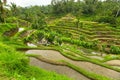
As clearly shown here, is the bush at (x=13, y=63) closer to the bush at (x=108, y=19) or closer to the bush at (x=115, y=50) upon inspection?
the bush at (x=115, y=50)

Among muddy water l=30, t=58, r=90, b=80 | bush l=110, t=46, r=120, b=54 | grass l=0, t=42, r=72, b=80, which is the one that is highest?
grass l=0, t=42, r=72, b=80

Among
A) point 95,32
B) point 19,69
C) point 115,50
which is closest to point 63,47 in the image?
point 115,50

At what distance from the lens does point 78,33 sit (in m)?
70.1

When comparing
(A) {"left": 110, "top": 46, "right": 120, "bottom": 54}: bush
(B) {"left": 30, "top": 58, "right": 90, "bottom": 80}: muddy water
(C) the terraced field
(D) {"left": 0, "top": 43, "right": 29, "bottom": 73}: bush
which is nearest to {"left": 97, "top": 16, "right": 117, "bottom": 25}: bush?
(C) the terraced field

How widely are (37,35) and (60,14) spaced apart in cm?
6426

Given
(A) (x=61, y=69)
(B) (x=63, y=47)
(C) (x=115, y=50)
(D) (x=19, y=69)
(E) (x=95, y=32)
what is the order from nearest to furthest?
1. (D) (x=19, y=69)
2. (A) (x=61, y=69)
3. (B) (x=63, y=47)
4. (C) (x=115, y=50)
5. (E) (x=95, y=32)

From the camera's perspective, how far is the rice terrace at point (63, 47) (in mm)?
13548

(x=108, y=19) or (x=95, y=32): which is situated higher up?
(x=108, y=19)

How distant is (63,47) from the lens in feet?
143

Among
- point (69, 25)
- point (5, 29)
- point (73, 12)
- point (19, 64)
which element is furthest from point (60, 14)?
point (19, 64)

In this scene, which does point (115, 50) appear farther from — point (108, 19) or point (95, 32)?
point (108, 19)

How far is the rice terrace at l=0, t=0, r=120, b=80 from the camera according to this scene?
44.4 feet

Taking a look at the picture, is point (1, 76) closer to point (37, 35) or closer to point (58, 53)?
point (58, 53)

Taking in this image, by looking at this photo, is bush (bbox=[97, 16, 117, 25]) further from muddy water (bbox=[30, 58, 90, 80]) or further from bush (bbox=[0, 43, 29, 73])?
bush (bbox=[0, 43, 29, 73])
